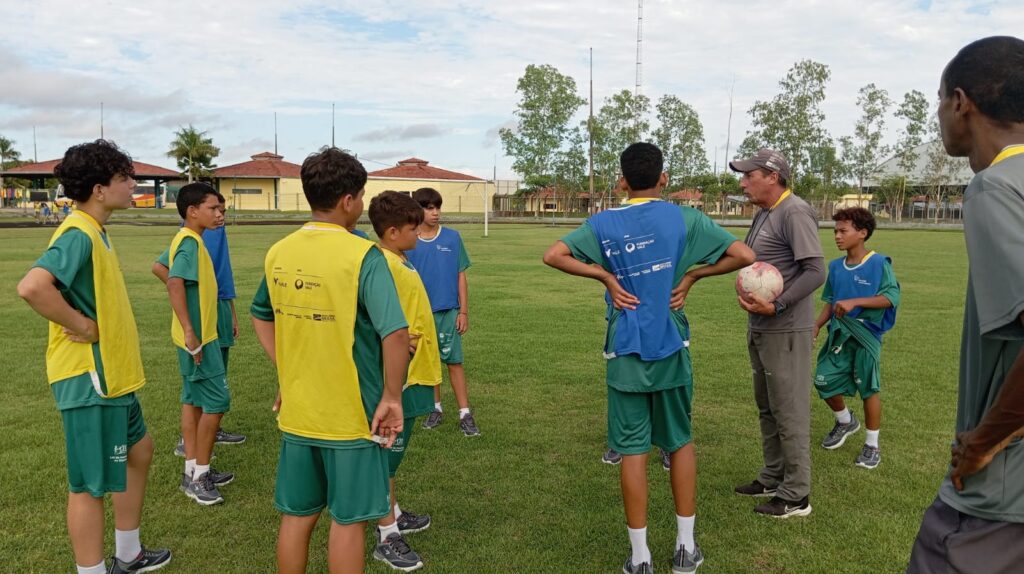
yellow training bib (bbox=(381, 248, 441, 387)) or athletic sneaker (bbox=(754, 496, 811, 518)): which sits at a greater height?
yellow training bib (bbox=(381, 248, 441, 387))

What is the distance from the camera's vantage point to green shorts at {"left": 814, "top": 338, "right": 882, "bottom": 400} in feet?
18.0

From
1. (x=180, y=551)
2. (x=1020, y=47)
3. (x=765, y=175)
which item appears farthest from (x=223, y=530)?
(x=1020, y=47)

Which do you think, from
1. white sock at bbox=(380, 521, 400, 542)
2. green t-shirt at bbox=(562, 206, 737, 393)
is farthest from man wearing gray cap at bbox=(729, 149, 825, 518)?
white sock at bbox=(380, 521, 400, 542)

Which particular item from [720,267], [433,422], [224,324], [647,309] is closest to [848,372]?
[720,267]

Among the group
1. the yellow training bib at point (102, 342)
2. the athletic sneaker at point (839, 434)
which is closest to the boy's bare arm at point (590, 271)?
the yellow training bib at point (102, 342)

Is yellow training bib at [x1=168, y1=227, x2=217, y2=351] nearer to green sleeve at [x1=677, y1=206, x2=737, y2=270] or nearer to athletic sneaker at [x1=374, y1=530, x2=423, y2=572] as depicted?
athletic sneaker at [x1=374, y1=530, x2=423, y2=572]

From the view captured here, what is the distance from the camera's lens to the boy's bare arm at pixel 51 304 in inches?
123

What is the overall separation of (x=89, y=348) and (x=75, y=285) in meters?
0.31

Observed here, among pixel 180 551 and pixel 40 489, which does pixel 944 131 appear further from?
pixel 40 489

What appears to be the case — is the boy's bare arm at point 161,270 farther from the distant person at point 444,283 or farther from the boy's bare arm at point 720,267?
the boy's bare arm at point 720,267

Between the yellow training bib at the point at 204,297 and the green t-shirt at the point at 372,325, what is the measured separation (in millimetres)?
2208

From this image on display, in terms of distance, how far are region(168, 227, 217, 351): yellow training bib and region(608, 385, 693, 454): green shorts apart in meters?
2.91

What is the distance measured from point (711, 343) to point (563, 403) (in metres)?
3.64

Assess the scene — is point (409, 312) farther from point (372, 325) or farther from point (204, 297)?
point (204, 297)
